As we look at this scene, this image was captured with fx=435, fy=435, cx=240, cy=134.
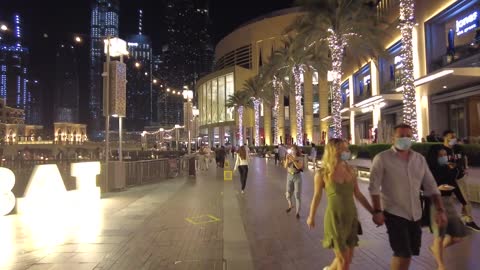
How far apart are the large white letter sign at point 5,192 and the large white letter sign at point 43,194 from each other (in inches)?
16.4

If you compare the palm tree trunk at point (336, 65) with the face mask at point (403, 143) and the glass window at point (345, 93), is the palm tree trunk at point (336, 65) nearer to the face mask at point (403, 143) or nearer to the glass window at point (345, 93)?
the glass window at point (345, 93)

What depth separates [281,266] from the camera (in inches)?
235

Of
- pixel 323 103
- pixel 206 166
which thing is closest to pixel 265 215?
pixel 206 166

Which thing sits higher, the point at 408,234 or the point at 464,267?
the point at 408,234

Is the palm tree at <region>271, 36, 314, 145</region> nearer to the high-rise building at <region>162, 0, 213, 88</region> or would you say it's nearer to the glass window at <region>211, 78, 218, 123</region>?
the glass window at <region>211, 78, 218, 123</region>

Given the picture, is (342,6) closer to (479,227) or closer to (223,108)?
(479,227)

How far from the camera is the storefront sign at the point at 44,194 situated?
10258mm

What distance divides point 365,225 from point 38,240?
6.15 meters

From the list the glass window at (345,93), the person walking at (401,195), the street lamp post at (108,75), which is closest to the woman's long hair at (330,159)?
the person walking at (401,195)

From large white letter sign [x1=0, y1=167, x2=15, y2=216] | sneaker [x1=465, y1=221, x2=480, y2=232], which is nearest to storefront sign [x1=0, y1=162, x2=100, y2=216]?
large white letter sign [x1=0, y1=167, x2=15, y2=216]

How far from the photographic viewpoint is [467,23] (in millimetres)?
22562

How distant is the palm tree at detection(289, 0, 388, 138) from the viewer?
2572cm

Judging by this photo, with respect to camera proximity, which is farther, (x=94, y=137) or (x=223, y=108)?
(x=94, y=137)

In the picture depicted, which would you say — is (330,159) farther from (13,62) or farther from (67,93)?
(67,93)
